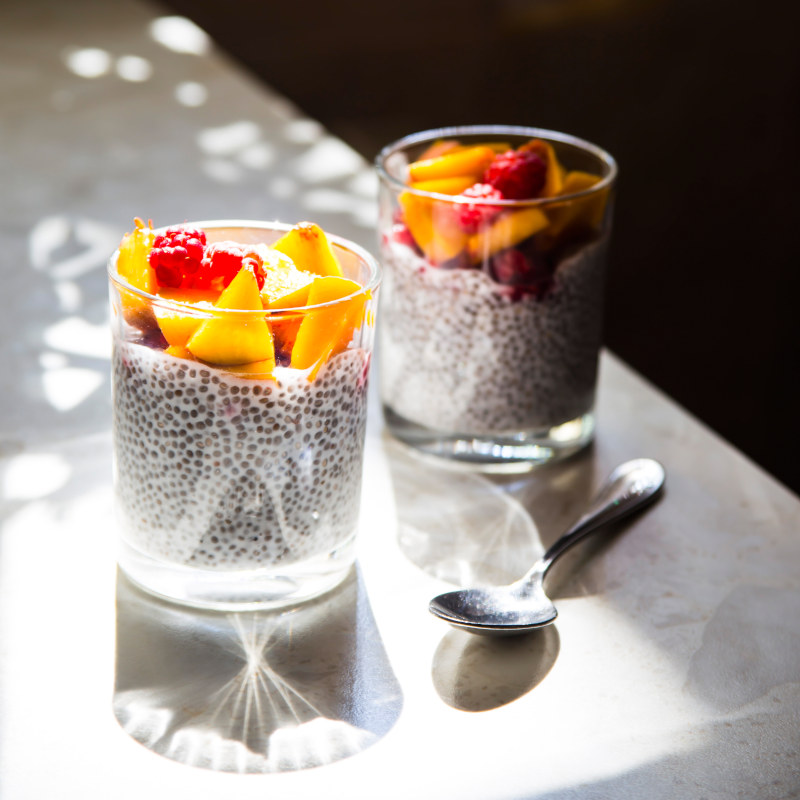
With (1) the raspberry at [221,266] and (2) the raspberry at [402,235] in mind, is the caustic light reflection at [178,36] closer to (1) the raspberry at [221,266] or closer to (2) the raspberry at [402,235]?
(2) the raspberry at [402,235]

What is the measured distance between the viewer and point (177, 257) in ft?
1.94

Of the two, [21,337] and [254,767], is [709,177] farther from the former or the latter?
[254,767]

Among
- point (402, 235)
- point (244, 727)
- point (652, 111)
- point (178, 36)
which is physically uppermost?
point (402, 235)

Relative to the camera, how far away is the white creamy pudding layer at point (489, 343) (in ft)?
2.53

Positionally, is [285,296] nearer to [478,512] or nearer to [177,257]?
[177,257]

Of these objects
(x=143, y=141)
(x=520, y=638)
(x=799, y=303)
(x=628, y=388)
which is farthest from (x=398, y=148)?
(x=799, y=303)

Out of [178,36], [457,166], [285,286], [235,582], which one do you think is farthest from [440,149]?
[178,36]

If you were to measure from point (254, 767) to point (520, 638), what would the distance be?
0.58 ft

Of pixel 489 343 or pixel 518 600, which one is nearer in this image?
pixel 518 600

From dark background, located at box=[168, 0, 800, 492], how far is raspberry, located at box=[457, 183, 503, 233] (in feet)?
6.37

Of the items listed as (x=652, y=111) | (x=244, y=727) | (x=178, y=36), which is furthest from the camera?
(x=652, y=111)

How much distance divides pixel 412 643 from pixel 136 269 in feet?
0.84

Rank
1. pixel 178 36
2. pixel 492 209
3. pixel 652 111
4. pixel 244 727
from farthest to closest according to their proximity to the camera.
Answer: pixel 652 111 → pixel 178 36 → pixel 492 209 → pixel 244 727

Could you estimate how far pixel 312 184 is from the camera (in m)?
1.27
